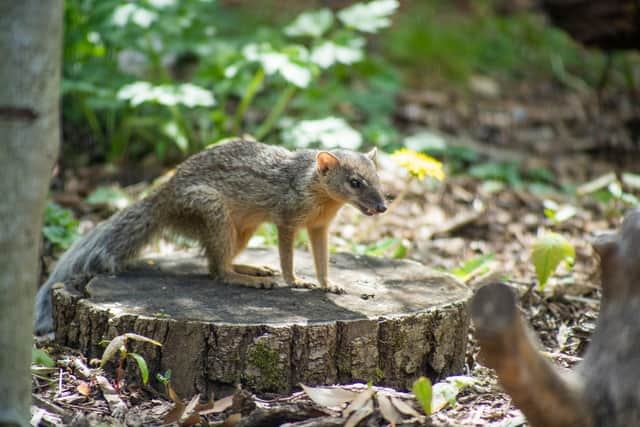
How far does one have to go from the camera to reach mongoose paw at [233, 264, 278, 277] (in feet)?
17.2

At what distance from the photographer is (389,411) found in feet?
12.0

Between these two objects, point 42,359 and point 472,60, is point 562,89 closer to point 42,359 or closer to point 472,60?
point 472,60

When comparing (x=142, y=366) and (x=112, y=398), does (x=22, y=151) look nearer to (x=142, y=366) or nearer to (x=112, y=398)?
(x=142, y=366)

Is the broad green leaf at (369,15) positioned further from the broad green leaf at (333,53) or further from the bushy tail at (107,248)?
the bushy tail at (107,248)

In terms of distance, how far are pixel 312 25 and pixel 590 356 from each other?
5.16 metres

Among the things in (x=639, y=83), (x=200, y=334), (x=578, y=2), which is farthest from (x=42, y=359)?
(x=639, y=83)

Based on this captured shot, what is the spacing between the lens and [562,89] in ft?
39.4

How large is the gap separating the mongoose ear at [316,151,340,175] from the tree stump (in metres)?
0.72

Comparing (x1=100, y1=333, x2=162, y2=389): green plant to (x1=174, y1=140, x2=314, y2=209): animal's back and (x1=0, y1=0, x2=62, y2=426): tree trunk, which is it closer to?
(x1=0, y1=0, x2=62, y2=426): tree trunk

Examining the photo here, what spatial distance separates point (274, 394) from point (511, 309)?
5.24ft

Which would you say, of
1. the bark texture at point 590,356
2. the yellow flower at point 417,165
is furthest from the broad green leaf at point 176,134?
the bark texture at point 590,356

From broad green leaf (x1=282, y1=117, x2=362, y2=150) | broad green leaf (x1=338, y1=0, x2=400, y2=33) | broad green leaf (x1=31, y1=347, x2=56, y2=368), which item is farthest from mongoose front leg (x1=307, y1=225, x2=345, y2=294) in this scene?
broad green leaf (x1=338, y1=0, x2=400, y2=33)

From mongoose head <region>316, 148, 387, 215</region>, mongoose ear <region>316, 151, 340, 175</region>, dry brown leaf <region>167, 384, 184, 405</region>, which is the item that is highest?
mongoose ear <region>316, 151, 340, 175</region>

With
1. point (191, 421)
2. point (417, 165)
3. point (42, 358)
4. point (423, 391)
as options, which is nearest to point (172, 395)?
point (191, 421)
